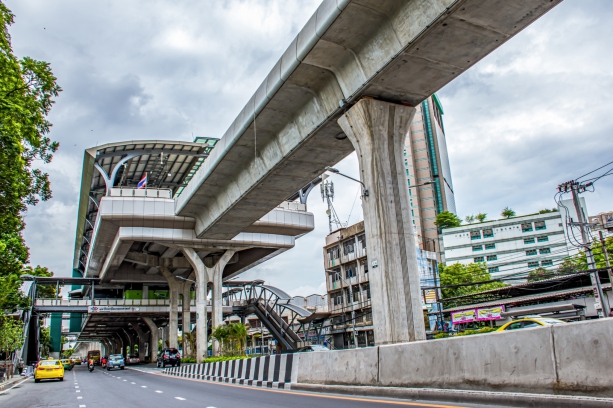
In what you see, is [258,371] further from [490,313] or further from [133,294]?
Result: [133,294]

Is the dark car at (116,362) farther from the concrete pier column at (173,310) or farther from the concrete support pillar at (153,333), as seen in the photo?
the concrete support pillar at (153,333)

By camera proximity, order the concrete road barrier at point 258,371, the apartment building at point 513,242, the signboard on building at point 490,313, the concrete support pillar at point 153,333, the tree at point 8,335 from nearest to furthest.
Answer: the concrete road barrier at point 258,371, the signboard on building at point 490,313, the tree at point 8,335, the concrete support pillar at point 153,333, the apartment building at point 513,242

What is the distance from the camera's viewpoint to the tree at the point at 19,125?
10148 millimetres

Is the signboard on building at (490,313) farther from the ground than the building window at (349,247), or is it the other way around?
the building window at (349,247)

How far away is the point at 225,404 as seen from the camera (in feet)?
30.3

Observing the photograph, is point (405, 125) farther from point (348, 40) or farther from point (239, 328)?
point (239, 328)

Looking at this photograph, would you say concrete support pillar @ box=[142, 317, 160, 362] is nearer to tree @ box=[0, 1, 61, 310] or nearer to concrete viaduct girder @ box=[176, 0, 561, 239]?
concrete viaduct girder @ box=[176, 0, 561, 239]

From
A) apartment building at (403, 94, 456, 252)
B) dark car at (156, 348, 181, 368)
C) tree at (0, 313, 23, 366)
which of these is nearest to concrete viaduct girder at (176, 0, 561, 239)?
dark car at (156, 348, 181, 368)

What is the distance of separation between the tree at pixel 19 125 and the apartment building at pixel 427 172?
71.4 m

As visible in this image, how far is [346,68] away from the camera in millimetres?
14305

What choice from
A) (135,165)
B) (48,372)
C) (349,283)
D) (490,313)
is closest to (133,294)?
(135,165)

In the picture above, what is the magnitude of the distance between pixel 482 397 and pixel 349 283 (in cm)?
4311

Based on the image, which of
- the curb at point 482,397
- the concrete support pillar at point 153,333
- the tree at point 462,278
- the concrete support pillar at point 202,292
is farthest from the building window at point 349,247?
the curb at point 482,397

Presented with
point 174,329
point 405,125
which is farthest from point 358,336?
point 405,125
